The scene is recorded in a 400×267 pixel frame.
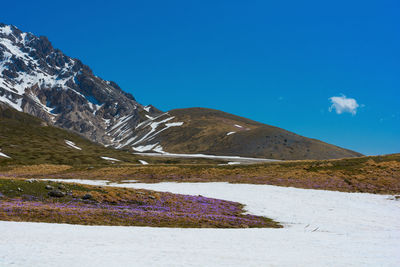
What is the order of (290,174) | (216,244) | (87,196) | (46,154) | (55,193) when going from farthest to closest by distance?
(46,154), (290,174), (87,196), (55,193), (216,244)

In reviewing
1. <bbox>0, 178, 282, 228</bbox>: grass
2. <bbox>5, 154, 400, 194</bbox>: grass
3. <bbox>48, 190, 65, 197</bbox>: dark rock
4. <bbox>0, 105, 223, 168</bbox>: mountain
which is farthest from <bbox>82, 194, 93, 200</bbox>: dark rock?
<bbox>0, 105, 223, 168</bbox>: mountain

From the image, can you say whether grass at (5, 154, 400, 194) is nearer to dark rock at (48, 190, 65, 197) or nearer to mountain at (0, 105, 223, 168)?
mountain at (0, 105, 223, 168)

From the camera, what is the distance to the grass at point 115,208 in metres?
21.0

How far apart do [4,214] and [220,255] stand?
16.3 meters

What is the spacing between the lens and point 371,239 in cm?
1812

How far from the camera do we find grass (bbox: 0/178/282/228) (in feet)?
68.9

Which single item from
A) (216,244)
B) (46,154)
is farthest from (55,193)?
(46,154)

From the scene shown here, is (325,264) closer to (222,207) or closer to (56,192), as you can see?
(222,207)

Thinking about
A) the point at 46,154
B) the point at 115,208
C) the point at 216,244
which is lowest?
the point at 115,208

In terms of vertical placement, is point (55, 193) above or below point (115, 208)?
above

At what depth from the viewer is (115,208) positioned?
25.5 metres

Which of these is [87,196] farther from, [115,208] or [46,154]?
[46,154]

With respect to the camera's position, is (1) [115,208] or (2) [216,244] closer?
(2) [216,244]

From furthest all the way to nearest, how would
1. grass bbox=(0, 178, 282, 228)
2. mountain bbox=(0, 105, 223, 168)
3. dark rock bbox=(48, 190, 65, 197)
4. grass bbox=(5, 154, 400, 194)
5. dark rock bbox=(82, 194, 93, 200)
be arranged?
1. mountain bbox=(0, 105, 223, 168)
2. grass bbox=(5, 154, 400, 194)
3. dark rock bbox=(82, 194, 93, 200)
4. dark rock bbox=(48, 190, 65, 197)
5. grass bbox=(0, 178, 282, 228)
